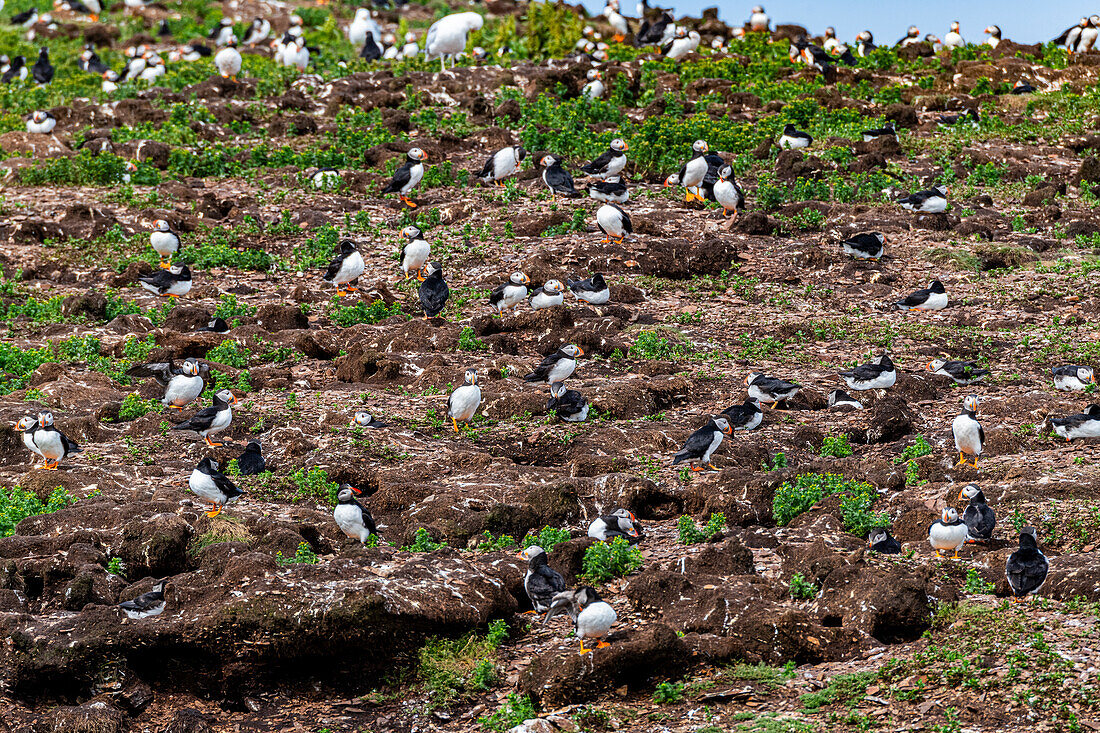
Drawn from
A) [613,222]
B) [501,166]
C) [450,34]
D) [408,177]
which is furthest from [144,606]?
[450,34]

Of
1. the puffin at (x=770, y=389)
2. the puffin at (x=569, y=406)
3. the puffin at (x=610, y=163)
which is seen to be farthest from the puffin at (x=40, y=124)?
the puffin at (x=770, y=389)

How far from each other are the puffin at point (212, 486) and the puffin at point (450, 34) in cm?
1775

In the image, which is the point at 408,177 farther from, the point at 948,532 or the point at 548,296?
the point at 948,532

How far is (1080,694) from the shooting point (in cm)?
862

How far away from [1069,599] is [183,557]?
7910mm

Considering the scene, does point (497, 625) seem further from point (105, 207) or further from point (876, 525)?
point (105, 207)

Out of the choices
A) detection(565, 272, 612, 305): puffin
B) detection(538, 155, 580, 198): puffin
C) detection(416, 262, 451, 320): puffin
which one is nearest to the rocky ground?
detection(416, 262, 451, 320): puffin

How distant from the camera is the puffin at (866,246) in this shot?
766 inches

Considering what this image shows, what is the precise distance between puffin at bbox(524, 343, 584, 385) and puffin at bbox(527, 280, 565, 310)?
2.14 metres

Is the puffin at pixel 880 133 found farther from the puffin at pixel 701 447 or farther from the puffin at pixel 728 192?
the puffin at pixel 701 447

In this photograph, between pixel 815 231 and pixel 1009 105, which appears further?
pixel 1009 105

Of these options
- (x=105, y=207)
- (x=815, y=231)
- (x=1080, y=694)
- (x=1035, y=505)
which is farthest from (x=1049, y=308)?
(x=105, y=207)

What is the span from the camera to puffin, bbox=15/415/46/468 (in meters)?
13.4

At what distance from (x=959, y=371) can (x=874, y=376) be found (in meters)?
1.29
